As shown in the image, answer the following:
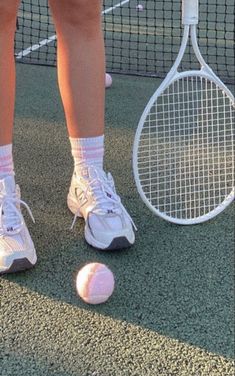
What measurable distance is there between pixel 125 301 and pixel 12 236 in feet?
1.05

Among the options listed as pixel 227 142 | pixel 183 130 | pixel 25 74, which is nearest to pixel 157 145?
pixel 183 130

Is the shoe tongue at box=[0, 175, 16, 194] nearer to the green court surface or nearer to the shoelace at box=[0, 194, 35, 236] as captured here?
the shoelace at box=[0, 194, 35, 236]

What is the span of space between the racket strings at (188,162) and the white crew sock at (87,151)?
0.60 ft

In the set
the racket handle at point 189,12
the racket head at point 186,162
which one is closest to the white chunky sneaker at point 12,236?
the racket head at point 186,162

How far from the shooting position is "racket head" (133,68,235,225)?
1691mm

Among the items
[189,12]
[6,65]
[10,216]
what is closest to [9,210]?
[10,216]

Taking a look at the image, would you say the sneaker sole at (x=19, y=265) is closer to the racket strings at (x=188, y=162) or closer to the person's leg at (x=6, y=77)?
the person's leg at (x=6, y=77)

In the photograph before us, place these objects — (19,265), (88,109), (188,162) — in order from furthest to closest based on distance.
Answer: (188,162)
(88,109)
(19,265)

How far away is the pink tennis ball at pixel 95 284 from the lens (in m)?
1.36

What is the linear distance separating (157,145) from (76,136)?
0.48m

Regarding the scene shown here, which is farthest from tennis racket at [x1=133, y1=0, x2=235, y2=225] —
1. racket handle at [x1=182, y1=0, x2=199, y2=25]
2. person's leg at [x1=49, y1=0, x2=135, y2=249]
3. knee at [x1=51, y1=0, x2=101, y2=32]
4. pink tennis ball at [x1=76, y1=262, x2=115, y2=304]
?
pink tennis ball at [x1=76, y1=262, x2=115, y2=304]

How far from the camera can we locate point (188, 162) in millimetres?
2020

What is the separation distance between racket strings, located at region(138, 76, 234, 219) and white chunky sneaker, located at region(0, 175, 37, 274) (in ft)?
1.29

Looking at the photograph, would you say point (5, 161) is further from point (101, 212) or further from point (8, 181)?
point (101, 212)
